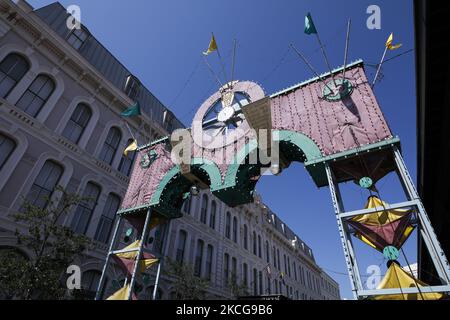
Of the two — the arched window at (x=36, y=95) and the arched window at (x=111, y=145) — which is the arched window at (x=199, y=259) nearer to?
the arched window at (x=111, y=145)

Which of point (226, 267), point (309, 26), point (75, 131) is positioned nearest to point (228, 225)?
point (226, 267)

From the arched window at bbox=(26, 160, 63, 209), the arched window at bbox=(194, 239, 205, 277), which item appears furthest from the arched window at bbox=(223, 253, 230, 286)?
the arched window at bbox=(26, 160, 63, 209)

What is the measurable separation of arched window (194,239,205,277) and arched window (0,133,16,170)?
15498mm

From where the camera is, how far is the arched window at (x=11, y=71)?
1358 centimetres

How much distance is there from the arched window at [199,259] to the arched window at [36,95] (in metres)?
16.1

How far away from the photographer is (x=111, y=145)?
18.5m

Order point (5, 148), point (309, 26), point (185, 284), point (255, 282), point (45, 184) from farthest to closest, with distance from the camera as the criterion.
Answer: point (255, 282) < point (185, 284) < point (45, 184) < point (5, 148) < point (309, 26)

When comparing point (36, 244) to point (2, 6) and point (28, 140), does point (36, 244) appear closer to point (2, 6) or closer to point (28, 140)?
Result: point (28, 140)

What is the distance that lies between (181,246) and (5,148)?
45.4 ft

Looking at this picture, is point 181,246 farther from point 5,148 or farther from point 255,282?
point 5,148

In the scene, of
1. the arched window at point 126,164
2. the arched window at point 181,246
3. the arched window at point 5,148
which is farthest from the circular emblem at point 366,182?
the arched window at point 181,246

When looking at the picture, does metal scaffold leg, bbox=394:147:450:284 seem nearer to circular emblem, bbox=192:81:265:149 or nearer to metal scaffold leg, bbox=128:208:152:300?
circular emblem, bbox=192:81:265:149

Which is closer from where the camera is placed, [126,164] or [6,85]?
[6,85]

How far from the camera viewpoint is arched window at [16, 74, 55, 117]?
46.8 ft
